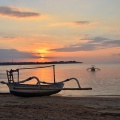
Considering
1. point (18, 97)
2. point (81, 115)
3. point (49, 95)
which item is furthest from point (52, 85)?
point (81, 115)

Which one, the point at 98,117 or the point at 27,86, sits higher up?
the point at 27,86

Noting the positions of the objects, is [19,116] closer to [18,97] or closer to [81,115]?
[81,115]

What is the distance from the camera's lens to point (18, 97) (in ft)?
72.2

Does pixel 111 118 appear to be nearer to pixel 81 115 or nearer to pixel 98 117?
pixel 98 117

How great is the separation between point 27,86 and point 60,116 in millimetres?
10069

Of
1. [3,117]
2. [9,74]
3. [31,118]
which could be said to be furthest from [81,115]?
[9,74]

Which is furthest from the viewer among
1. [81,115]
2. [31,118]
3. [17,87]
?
[17,87]

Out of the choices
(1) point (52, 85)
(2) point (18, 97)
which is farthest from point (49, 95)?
(2) point (18, 97)

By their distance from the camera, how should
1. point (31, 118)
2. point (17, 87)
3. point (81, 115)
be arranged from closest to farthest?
1. point (31, 118)
2. point (81, 115)
3. point (17, 87)

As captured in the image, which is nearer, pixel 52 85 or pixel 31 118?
pixel 31 118

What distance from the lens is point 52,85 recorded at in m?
22.9

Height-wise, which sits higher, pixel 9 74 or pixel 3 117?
pixel 9 74

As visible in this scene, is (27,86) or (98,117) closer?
(98,117)

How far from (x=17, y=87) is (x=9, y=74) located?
1785 millimetres
